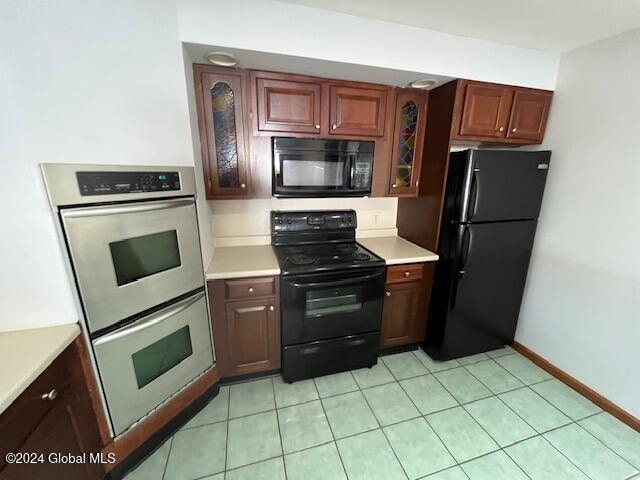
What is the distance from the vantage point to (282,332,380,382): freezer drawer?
75.8 inches

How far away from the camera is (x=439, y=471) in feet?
4.68

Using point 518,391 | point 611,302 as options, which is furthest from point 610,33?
point 518,391

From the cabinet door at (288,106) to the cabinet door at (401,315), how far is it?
1.38m

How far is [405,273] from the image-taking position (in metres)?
2.09

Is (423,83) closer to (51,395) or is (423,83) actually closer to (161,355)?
(161,355)

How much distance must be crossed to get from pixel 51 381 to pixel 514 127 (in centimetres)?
309

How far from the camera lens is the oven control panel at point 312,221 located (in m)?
2.22

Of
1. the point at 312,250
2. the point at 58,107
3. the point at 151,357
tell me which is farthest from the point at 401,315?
the point at 58,107

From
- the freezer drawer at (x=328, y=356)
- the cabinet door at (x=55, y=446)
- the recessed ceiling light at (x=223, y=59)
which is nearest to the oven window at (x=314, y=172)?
the recessed ceiling light at (x=223, y=59)

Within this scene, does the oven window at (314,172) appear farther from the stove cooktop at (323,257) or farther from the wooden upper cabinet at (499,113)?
the wooden upper cabinet at (499,113)

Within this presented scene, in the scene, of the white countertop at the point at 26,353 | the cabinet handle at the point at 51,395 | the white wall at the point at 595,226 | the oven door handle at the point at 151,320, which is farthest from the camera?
the white wall at the point at 595,226

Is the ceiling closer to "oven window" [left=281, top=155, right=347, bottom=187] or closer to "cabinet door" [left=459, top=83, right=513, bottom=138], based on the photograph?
"cabinet door" [left=459, top=83, right=513, bottom=138]

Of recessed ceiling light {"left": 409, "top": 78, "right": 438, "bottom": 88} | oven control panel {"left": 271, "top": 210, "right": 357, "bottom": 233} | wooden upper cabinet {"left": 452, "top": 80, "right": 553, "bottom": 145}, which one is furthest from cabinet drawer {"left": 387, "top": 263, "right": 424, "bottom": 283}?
recessed ceiling light {"left": 409, "top": 78, "right": 438, "bottom": 88}

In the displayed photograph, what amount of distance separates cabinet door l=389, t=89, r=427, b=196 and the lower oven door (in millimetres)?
1757
